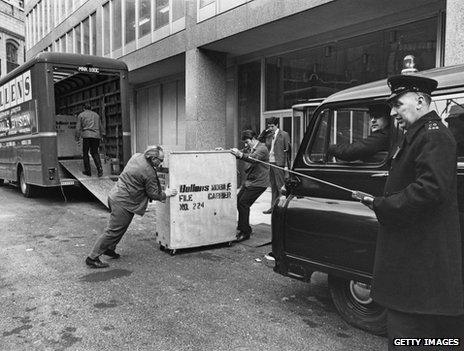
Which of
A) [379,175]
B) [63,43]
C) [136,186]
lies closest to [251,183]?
[136,186]

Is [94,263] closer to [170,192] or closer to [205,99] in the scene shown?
[170,192]

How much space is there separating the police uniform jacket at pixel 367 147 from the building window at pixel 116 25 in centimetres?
1676

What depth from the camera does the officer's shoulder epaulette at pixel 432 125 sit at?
2.37m

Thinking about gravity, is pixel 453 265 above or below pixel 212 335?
above

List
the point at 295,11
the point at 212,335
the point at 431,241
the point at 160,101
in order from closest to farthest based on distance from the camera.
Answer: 1. the point at 431,241
2. the point at 212,335
3. the point at 295,11
4. the point at 160,101

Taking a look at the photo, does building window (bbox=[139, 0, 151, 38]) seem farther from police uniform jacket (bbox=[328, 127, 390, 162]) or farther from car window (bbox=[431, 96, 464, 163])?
car window (bbox=[431, 96, 464, 163])

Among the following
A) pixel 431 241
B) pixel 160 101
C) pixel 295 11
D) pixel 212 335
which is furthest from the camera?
pixel 160 101

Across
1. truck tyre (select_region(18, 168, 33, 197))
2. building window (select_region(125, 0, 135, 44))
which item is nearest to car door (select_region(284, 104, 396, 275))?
truck tyre (select_region(18, 168, 33, 197))

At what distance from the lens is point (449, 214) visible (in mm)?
2352

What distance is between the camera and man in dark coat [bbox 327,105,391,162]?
3729 millimetres

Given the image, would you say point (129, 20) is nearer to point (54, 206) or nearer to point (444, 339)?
point (54, 206)

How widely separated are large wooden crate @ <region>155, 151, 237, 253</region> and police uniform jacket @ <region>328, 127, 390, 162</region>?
301 cm

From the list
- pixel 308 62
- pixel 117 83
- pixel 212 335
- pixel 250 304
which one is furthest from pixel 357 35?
pixel 212 335

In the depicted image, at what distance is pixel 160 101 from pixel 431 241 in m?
18.0
